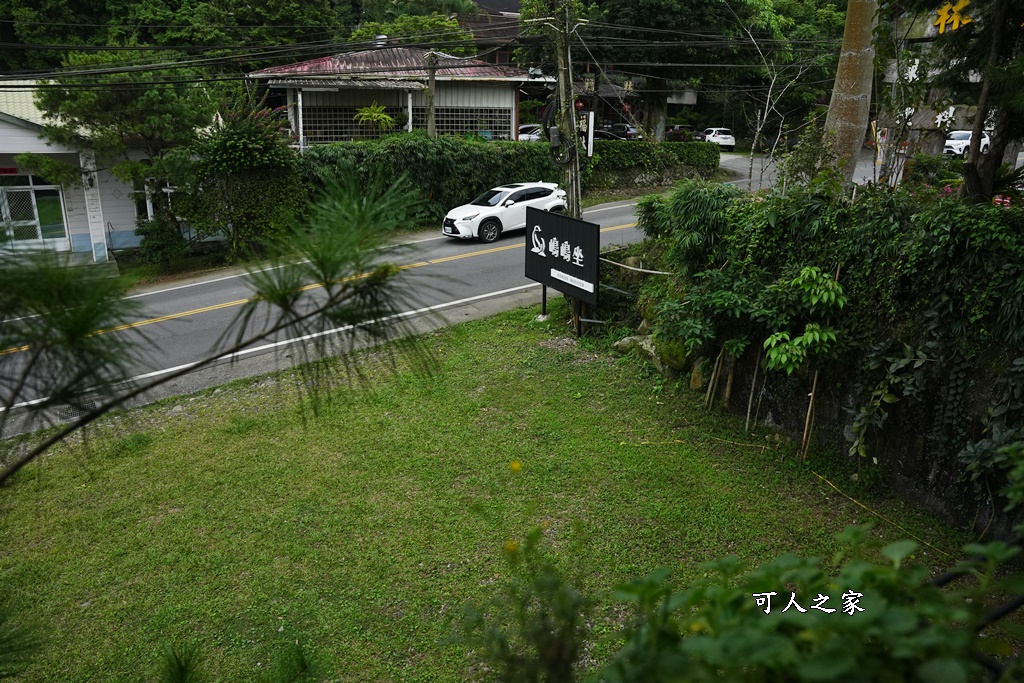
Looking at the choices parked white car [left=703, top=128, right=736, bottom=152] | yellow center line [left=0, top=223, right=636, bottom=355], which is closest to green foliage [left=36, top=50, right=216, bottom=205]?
yellow center line [left=0, top=223, right=636, bottom=355]

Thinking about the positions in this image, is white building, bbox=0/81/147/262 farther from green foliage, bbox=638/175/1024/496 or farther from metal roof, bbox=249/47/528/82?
green foliage, bbox=638/175/1024/496

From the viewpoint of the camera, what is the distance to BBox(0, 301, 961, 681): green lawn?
5402 millimetres

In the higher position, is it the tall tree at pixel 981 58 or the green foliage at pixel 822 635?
the tall tree at pixel 981 58

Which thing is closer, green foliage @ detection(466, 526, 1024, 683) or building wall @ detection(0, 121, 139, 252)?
green foliage @ detection(466, 526, 1024, 683)

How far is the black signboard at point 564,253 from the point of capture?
10.1 metres

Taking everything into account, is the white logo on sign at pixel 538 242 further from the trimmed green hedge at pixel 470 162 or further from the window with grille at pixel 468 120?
the window with grille at pixel 468 120

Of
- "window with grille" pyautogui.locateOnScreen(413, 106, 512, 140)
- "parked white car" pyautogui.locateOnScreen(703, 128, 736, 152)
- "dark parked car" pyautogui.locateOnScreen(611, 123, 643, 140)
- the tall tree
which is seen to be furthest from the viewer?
"parked white car" pyautogui.locateOnScreen(703, 128, 736, 152)

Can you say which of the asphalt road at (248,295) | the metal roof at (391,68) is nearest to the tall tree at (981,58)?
the asphalt road at (248,295)

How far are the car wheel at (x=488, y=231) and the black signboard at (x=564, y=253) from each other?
20.6ft

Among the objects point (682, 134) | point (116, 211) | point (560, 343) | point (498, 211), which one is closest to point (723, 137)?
point (682, 134)

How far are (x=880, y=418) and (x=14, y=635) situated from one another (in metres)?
6.39

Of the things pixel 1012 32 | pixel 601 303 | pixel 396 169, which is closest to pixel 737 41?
pixel 396 169

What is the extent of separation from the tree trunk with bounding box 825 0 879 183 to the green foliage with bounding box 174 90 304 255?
10.5 metres

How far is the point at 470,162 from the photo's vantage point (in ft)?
67.3
